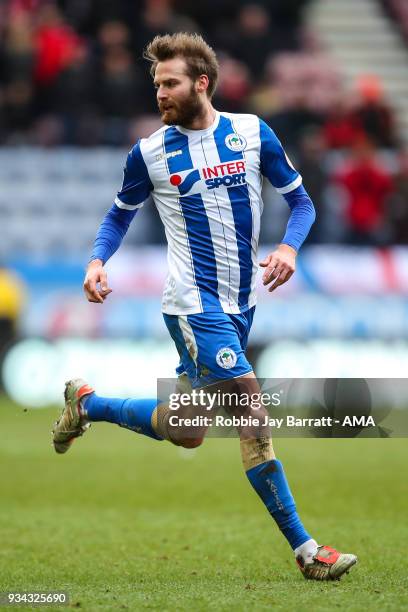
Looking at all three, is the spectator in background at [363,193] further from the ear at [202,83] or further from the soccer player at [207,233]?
the ear at [202,83]

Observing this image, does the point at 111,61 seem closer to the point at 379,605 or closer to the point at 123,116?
the point at 123,116

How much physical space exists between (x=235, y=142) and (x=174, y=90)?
0.40 metres

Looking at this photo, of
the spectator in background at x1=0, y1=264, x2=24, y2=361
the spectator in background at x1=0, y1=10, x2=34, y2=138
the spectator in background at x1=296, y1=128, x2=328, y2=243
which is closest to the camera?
the spectator in background at x1=0, y1=264, x2=24, y2=361

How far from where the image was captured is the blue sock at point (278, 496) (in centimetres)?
580

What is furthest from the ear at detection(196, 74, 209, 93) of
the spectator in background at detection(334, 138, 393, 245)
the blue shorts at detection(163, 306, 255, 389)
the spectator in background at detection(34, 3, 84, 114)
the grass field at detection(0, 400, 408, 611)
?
the spectator in background at detection(34, 3, 84, 114)

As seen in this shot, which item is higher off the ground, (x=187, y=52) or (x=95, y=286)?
(x=187, y=52)

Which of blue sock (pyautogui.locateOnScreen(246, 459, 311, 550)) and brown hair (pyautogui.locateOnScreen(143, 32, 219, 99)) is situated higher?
brown hair (pyautogui.locateOnScreen(143, 32, 219, 99))

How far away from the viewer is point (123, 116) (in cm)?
1655

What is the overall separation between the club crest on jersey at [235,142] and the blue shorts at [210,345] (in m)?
0.81

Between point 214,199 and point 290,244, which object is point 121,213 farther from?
point 290,244

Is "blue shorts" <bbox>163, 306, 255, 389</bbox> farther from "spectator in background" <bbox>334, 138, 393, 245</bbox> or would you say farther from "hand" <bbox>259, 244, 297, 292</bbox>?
"spectator in background" <bbox>334, 138, 393, 245</bbox>

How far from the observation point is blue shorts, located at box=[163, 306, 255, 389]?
5766 mm

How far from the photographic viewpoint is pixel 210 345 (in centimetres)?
581

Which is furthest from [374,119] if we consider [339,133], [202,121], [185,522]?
[202,121]
